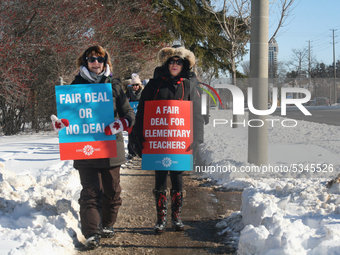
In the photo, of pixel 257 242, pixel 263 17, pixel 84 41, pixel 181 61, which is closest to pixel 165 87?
pixel 181 61

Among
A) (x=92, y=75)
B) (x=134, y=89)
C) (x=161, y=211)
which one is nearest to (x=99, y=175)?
(x=161, y=211)

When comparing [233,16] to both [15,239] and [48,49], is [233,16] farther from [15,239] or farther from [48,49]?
[15,239]

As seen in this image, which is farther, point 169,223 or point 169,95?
point 169,223

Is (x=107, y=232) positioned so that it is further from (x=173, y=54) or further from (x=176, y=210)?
(x=173, y=54)

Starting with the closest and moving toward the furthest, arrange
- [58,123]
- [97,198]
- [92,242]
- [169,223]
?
[92,242] < [58,123] < [97,198] < [169,223]

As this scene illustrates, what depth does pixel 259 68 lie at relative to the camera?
21.8ft

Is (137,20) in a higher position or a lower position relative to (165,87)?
higher

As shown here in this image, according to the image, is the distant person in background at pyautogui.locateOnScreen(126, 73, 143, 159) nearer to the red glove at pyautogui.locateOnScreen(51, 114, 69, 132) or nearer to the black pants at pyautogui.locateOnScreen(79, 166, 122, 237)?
the black pants at pyautogui.locateOnScreen(79, 166, 122, 237)

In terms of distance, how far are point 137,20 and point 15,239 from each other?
1481cm

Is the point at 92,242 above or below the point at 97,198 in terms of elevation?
below

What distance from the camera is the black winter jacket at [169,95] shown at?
3979 millimetres

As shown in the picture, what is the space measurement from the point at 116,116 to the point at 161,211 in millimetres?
1182

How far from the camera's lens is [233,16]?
15477mm

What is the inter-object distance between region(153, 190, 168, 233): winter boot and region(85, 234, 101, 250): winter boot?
708 mm
